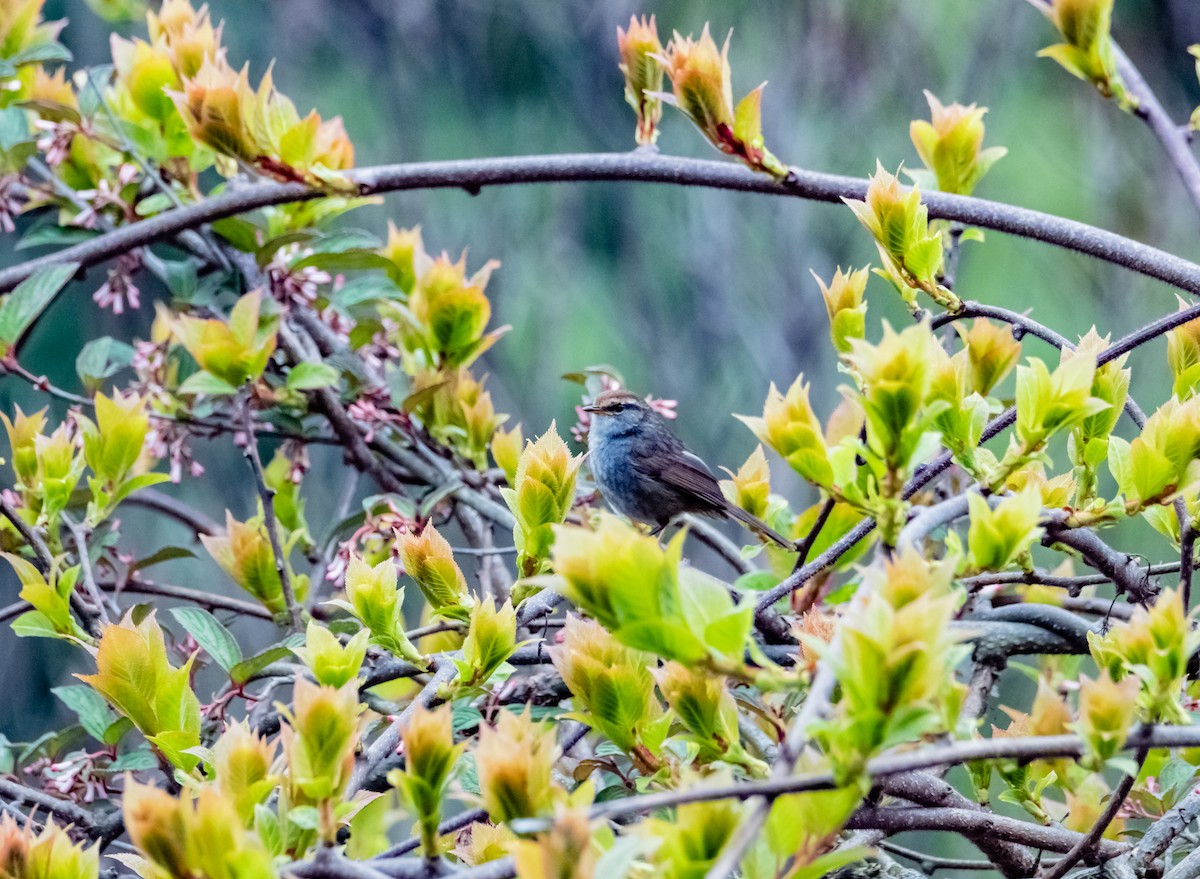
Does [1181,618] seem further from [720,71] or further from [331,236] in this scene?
[331,236]

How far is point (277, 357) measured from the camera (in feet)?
4.37

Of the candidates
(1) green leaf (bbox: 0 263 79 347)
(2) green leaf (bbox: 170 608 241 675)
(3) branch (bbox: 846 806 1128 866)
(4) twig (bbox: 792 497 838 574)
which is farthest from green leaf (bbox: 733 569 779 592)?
(1) green leaf (bbox: 0 263 79 347)

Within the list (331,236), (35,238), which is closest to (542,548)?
(331,236)

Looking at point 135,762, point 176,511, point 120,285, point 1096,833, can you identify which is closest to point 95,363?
point 120,285

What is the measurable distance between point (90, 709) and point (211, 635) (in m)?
0.14

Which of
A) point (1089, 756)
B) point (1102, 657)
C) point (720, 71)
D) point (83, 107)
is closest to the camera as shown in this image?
point (1089, 756)

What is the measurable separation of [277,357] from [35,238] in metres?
0.31

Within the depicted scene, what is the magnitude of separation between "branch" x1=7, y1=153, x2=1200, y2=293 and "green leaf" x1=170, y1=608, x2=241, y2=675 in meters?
0.41

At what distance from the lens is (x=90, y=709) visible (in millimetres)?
974

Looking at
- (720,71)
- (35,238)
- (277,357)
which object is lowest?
(277,357)

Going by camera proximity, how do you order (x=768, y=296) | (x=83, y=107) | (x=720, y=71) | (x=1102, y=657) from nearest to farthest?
(x=1102, y=657) → (x=720, y=71) → (x=83, y=107) → (x=768, y=296)

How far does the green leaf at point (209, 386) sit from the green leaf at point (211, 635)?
0.80 feet

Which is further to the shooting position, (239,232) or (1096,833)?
(239,232)

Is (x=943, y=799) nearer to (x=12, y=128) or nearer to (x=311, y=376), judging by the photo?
(x=311, y=376)
